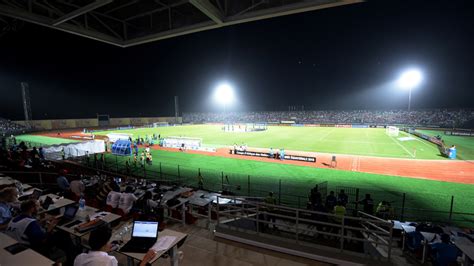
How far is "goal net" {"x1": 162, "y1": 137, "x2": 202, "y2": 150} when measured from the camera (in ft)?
96.6

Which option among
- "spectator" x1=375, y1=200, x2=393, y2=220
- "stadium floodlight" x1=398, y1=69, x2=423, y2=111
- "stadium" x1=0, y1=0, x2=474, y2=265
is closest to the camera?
"stadium" x1=0, y1=0, x2=474, y2=265

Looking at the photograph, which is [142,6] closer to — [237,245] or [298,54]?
[237,245]

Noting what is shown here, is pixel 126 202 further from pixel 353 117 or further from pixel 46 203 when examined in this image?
pixel 353 117

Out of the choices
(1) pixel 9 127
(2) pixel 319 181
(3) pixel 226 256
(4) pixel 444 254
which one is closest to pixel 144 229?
(3) pixel 226 256

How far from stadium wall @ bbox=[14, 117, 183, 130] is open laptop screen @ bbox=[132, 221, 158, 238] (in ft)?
209

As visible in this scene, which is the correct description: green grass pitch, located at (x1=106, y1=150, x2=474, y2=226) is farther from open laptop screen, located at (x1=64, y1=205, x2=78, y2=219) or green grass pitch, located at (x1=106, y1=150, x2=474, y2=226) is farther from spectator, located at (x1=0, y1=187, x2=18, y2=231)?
spectator, located at (x1=0, y1=187, x2=18, y2=231)

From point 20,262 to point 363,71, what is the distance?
2885 inches

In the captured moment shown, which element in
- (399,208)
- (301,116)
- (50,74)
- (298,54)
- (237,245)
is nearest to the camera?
(237,245)

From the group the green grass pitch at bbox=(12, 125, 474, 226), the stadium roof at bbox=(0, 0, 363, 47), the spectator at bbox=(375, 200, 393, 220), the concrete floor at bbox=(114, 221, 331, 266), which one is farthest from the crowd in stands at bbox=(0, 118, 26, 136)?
the spectator at bbox=(375, 200, 393, 220)

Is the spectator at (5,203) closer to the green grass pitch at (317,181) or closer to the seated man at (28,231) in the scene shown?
the seated man at (28,231)

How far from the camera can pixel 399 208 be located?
10938 millimetres

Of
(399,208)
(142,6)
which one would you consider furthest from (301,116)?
(142,6)

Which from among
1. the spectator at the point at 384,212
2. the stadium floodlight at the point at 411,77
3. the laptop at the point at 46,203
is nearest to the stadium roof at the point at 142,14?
the laptop at the point at 46,203

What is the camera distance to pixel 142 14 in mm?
9578
